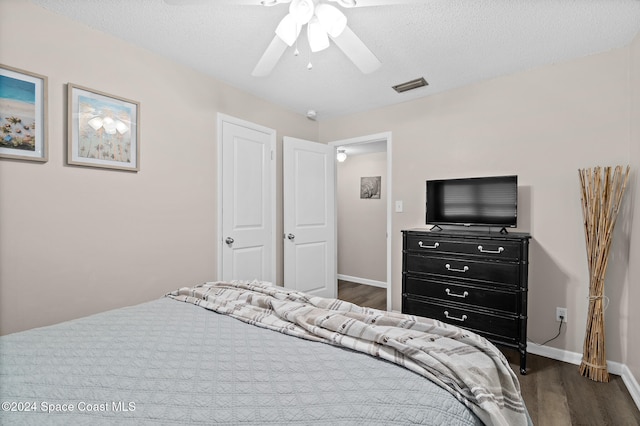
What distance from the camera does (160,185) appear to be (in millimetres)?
2455

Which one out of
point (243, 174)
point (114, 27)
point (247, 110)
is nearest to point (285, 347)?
point (243, 174)

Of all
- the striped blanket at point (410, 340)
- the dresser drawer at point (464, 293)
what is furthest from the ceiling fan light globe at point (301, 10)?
the dresser drawer at point (464, 293)

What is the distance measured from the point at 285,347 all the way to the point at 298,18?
1545 mm

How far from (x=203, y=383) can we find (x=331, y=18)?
166 centimetres

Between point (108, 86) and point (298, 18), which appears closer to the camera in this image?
point (298, 18)

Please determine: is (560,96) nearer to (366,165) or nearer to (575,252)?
(575,252)

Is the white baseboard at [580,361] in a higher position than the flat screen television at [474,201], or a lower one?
lower

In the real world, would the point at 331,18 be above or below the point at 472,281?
above

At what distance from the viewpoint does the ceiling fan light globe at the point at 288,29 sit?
151 centimetres

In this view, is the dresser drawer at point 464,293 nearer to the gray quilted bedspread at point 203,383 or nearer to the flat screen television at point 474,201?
the flat screen television at point 474,201

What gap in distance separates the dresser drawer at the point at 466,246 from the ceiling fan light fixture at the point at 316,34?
1.85m

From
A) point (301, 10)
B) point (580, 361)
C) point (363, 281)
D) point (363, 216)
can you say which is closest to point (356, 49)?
point (301, 10)

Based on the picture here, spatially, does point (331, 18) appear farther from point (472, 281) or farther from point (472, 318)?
point (472, 318)

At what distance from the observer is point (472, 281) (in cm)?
247
